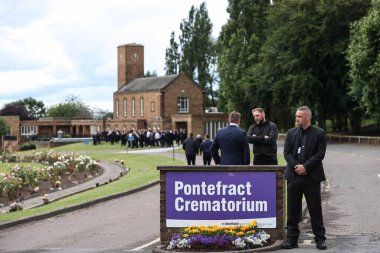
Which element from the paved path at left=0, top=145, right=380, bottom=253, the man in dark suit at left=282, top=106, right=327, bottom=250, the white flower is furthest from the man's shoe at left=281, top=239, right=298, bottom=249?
the white flower

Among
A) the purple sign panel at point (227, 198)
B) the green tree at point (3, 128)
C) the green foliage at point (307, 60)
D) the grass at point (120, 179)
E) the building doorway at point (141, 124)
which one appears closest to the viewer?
the purple sign panel at point (227, 198)

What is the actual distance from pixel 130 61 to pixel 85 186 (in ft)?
250

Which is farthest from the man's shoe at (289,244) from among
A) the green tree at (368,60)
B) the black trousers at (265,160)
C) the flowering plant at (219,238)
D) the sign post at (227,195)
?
the green tree at (368,60)

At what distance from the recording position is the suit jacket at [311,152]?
11.6m

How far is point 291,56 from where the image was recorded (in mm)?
65750

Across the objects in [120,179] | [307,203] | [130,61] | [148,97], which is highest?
[130,61]

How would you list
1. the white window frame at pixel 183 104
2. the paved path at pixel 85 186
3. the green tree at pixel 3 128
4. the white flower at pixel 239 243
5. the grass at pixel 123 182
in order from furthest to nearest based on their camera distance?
1. the green tree at pixel 3 128
2. the white window frame at pixel 183 104
3. the paved path at pixel 85 186
4. the grass at pixel 123 182
5. the white flower at pixel 239 243

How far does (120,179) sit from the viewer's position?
34.8 metres

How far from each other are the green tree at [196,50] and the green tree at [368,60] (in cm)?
6040

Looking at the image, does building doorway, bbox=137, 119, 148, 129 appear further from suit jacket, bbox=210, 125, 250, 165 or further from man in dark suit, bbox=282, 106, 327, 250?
man in dark suit, bbox=282, 106, 327, 250

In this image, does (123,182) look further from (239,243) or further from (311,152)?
(311,152)

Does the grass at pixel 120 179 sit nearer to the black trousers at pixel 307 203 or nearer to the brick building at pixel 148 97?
the black trousers at pixel 307 203

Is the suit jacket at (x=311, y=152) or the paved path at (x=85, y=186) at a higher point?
the suit jacket at (x=311, y=152)

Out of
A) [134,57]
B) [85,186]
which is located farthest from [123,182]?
[134,57]
